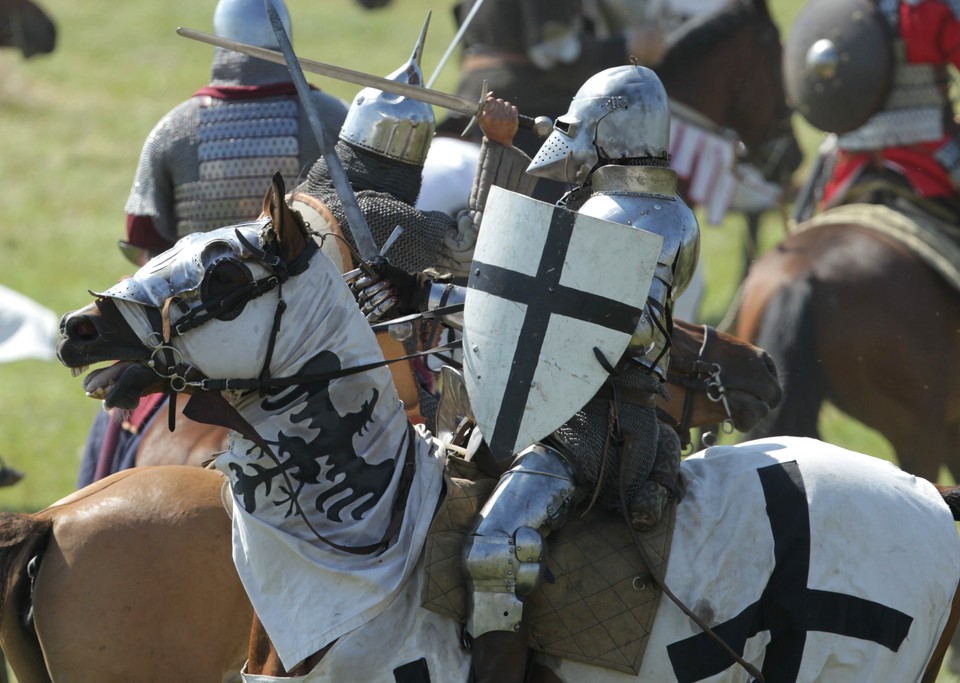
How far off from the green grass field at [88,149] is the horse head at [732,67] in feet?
7.62

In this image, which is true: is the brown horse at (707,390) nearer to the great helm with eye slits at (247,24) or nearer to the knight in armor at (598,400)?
the knight in armor at (598,400)

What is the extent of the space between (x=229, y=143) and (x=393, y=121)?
1.23 meters

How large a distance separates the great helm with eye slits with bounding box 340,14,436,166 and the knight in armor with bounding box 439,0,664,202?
338cm

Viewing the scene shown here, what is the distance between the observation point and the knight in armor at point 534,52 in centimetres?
855

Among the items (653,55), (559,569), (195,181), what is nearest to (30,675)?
(559,569)

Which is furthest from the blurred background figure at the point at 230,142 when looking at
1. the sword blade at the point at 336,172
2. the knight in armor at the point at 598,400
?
the knight in armor at the point at 598,400

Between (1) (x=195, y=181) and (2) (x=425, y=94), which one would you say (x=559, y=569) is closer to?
(2) (x=425, y=94)

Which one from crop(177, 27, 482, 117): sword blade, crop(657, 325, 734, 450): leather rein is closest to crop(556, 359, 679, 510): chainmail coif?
crop(657, 325, 734, 450): leather rein

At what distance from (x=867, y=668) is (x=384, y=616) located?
1.26 m

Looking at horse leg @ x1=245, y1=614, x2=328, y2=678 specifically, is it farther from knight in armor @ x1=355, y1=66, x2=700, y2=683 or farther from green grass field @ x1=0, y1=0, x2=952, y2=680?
green grass field @ x1=0, y1=0, x2=952, y2=680

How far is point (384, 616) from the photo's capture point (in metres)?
3.48

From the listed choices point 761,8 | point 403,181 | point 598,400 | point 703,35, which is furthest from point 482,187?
point 761,8

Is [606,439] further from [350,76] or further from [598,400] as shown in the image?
[350,76]

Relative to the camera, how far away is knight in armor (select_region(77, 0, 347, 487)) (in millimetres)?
5758
